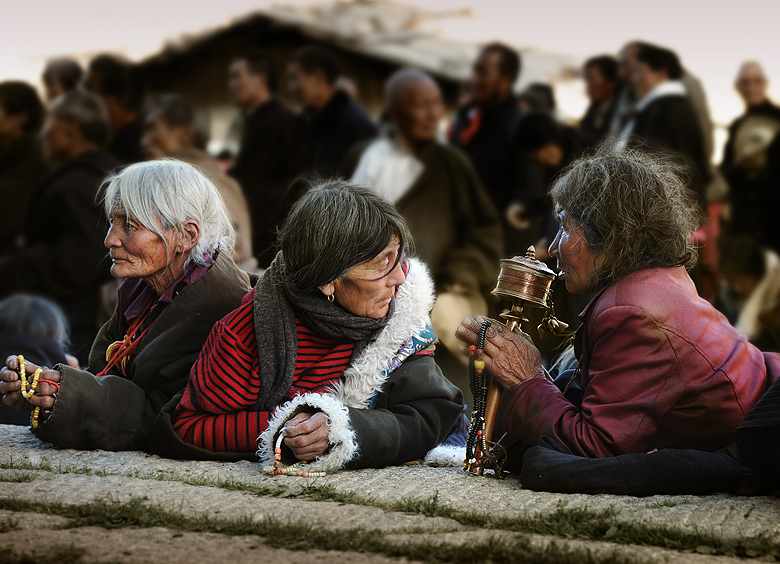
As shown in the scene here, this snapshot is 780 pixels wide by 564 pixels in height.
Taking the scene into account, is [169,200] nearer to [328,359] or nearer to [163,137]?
[328,359]

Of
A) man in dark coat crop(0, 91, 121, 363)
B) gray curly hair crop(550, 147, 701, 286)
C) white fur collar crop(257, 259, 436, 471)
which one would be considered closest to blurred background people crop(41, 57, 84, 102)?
man in dark coat crop(0, 91, 121, 363)

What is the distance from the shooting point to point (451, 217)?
21.8 ft

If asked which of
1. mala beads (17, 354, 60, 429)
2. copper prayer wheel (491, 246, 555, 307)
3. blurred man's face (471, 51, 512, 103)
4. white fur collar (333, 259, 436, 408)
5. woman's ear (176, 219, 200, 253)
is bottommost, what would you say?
mala beads (17, 354, 60, 429)

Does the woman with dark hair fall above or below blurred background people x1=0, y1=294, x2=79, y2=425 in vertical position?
above

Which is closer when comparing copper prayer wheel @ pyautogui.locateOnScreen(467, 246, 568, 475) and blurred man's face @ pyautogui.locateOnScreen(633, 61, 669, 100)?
copper prayer wheel @ pyautogui.locateOnScreen(467, 246, 568, 475)

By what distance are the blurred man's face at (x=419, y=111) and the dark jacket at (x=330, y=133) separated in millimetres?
776

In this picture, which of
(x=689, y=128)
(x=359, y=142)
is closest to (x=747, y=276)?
(x=689, y=128)

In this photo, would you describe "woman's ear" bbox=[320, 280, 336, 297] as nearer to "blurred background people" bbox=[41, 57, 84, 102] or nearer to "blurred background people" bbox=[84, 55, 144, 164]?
"blurred background people" bbox=[84, 55, 144, 164]

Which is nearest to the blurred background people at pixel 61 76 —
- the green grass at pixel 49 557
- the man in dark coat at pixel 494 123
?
the man in dark coat at pixel 494 123

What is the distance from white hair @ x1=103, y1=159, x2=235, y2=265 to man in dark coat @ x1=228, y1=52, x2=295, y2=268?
3.20 m

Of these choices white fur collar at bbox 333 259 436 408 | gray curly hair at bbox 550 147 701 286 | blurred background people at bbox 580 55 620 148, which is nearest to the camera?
gray curly hair at bbox 550 147 701 286

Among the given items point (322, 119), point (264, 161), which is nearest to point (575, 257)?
point (264, 161)

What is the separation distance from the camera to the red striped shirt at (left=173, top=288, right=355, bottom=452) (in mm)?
3381

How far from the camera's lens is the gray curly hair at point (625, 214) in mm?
3096
